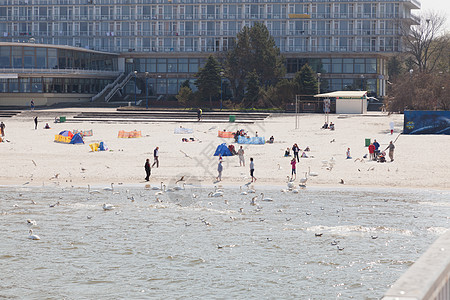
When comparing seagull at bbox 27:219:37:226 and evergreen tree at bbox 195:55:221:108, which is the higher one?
evergreen tree at bbox 195:55:221:108

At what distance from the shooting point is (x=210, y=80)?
273 ft

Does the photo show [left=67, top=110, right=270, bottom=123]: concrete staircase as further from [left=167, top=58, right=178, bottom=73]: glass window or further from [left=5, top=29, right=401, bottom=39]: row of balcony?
[left=5, top=29, right=401, bottom=39]: row of balcony

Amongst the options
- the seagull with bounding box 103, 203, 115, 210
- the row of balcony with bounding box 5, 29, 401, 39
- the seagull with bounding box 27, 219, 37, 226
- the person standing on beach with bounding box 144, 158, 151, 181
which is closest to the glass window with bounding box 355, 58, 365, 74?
the row of balcony with bounding box 5, 29, 401, 39

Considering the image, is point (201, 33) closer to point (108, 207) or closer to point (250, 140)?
point (250, 140)

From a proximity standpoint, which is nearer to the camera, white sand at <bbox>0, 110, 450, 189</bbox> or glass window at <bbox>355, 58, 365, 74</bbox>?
white sand at <bbox>0, 110, 450, 189</bbox>

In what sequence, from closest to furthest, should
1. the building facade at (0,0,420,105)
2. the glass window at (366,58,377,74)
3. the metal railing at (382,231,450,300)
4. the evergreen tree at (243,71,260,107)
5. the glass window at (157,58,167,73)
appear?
the metal railing at (382,231,450,300)
the evergreen tree at (243,71,260,107)
the glass window at (366,58,377,74)
the building facade at (0,0,420,105)
the glass window at (157,58,167,73)

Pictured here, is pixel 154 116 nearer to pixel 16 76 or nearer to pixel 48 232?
pixel 16 76

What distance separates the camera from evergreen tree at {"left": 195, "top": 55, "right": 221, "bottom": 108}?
83.2 m

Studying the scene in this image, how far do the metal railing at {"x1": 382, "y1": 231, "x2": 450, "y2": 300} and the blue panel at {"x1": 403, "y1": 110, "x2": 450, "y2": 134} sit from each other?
48.5 m

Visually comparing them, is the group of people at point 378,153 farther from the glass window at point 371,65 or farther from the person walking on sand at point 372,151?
the glass window at point 371,65

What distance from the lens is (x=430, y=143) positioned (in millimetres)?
47969

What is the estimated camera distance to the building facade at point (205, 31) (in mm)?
98688

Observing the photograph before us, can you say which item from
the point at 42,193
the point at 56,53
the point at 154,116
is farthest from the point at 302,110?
the point at 42,193

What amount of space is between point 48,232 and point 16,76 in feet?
225
